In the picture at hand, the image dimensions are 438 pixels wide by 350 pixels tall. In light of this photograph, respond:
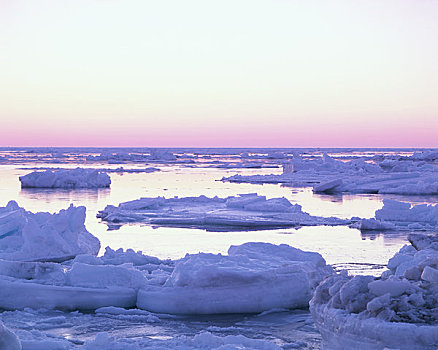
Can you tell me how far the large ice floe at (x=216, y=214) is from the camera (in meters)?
11.5

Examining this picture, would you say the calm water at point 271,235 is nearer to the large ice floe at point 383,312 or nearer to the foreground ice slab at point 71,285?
the foreground ice slab at point 71,285

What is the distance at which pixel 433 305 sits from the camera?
3.63 m

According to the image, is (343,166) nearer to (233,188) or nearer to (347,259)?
(233,188)

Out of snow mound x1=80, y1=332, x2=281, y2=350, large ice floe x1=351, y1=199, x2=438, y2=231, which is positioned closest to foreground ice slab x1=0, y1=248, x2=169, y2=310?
→ snow mound x1=80, y1=332, x2=281, y2=350

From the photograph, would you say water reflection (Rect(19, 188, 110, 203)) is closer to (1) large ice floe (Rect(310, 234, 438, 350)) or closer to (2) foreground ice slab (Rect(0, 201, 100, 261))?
(2) foreground ice slab (Rect(0, 201, 100, 261))

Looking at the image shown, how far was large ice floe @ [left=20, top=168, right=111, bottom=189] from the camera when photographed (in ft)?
66.3

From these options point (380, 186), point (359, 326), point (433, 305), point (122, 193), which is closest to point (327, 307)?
point (359, 326)

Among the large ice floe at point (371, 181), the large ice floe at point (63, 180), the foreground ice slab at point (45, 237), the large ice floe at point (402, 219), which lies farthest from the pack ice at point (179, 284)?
the large ice floe at point (63, 180)

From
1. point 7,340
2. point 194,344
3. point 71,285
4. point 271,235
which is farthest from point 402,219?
point 7,340

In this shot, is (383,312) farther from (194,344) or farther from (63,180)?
(63,180)

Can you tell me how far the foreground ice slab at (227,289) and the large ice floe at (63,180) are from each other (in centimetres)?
1513

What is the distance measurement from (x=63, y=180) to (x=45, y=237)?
13.2 meters

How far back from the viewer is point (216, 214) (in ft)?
39.8

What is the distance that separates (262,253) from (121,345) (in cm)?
264
